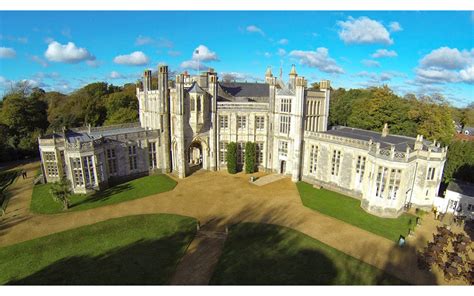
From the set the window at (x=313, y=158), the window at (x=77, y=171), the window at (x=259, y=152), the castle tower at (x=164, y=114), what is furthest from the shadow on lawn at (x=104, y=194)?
the window at (x=313, y=158)

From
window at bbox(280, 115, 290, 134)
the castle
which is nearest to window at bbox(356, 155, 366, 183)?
the castle

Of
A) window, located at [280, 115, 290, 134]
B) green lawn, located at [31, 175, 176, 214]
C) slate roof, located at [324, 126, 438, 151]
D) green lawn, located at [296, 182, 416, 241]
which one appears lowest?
green lawn, located at [296, 182, 416, 241]

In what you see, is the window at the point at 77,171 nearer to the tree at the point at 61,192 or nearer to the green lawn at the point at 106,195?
the green lawn at the point at 106,195

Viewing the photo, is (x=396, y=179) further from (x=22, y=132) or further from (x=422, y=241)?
(x=22, y=132)

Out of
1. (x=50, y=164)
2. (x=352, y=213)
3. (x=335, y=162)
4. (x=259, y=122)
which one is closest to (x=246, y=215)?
(x=352, y=213)

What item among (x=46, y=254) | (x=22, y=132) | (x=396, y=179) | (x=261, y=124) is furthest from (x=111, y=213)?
(x=22, y=132)

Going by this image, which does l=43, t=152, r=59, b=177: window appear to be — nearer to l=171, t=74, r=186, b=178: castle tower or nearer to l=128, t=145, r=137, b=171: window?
l=128, t=145, r=137, b=171: window
